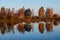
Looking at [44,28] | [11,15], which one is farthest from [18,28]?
[11,15]

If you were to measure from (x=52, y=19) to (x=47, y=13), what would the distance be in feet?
2.52

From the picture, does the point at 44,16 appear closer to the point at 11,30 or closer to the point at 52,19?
the point at 52,19

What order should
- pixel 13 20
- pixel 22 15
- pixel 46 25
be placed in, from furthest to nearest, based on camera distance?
1. pixel 22 15
2. pixel 13 20
3. pixel 46 25

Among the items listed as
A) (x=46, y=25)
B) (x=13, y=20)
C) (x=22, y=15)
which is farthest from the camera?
(x=22, y=15)

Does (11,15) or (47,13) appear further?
(47,13)

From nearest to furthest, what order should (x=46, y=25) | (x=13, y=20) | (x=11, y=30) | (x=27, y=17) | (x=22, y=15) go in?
1. (x=11, y=30)
2. (x=46, y=25)
3. (x=13, y=20)
4. (x=27, y=17)
5. (x=22, y=15)

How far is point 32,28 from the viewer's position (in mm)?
4895

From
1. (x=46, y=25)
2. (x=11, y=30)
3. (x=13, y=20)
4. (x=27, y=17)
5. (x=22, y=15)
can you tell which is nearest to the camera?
(x=11, y=30)

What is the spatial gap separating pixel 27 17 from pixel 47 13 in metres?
1.09

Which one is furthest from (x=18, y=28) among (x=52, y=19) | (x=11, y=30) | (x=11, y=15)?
(x=52, y=19)

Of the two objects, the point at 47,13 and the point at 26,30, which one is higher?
the point at 47,13

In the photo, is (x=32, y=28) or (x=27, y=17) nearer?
(x=32, y=28)

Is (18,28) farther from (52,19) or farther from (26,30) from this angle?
(52,19)

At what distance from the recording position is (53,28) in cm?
487
